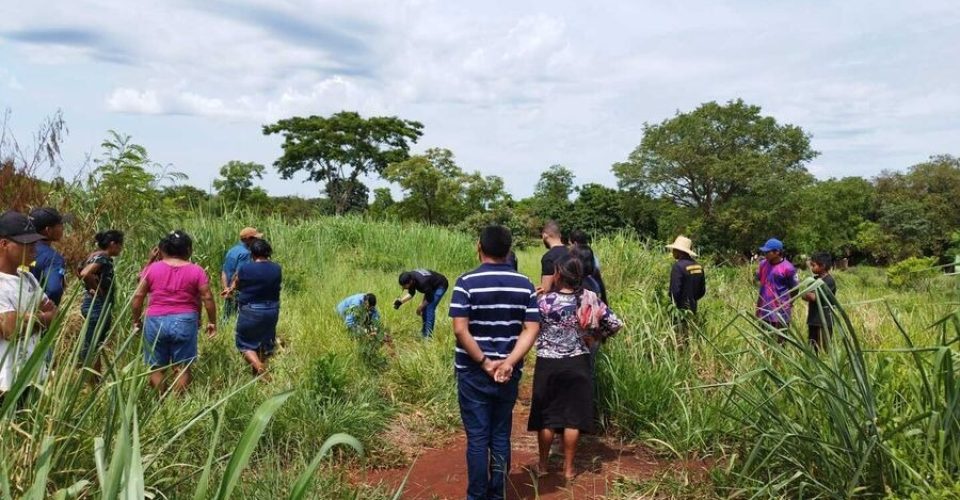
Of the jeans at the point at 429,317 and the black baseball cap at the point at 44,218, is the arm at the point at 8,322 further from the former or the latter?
the jeans at the point at 429,317

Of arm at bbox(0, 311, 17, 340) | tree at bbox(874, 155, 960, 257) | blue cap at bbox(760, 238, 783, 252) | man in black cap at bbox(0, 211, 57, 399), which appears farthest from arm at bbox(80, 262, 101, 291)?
tree at bbox(874, 155, 960, 257)

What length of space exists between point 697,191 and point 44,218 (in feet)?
109

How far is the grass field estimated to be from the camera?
237 centimetres

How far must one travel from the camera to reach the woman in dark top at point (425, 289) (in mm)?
7031

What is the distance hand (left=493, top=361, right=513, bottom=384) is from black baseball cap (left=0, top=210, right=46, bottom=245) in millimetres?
2293

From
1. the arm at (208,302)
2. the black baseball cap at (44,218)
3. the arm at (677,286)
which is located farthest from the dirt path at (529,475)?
the black baseball cap at (44,218)

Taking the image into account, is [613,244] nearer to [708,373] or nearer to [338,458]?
[708,373]

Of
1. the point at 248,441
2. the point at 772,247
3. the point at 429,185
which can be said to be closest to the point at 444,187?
the point at 429,185

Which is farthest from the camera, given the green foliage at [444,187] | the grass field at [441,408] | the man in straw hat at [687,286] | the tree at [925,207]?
the tree at [925,207]

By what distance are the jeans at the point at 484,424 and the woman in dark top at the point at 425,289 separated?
135 inches

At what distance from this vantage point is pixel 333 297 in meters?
8.95

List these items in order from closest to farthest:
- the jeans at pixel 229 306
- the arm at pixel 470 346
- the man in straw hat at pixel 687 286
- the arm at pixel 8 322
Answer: the arm at pixel 8 322
the arm at pixel 470 346
the man in straw hat at pixel 687 286
the jeans at pixel 229 306

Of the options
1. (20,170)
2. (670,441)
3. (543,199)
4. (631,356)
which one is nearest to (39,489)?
(670,441)

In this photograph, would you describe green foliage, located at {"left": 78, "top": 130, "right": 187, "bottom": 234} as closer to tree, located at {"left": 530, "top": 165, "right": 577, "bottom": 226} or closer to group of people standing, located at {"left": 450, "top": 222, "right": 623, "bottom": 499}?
group of people standing, located at {"left": 450, "top": 222, "right": 623, "bottom": 499}
